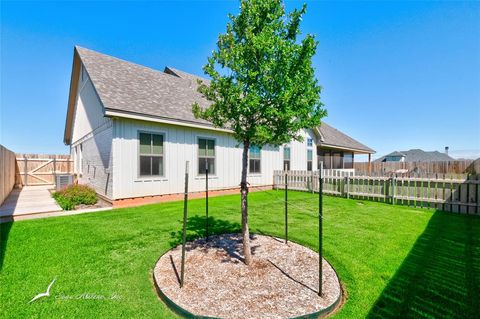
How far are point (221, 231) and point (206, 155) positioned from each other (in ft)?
20.2

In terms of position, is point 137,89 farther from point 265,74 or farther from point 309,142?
point 309,142

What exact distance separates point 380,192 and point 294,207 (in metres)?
4.59

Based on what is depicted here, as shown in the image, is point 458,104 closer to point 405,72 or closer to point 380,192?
point 405,72

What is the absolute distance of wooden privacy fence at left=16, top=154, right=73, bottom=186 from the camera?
15.6 m

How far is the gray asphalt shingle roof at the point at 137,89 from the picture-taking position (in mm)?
8906

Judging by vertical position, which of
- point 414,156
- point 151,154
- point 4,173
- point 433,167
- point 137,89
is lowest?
point 4,173

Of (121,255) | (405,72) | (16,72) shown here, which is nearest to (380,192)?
(405,72)

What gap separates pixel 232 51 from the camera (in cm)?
348

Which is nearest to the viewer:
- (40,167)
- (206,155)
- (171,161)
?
(171,161)

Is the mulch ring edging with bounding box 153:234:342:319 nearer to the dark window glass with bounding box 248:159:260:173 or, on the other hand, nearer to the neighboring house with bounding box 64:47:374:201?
the neighboring house with bounding box 64:47:374:201

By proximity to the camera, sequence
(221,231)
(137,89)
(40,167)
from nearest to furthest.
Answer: (221,231) < (137,89) < (40,167)

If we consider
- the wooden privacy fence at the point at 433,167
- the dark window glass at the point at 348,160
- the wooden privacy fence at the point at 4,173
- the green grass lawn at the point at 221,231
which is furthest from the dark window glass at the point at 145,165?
the dark window glass at the point at 348,160

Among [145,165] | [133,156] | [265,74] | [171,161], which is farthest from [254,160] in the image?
[265,74]

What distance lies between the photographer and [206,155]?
11.4 meters
